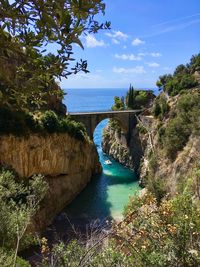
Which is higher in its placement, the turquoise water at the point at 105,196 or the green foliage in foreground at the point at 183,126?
the green foliage in foreground at the point at 183,126

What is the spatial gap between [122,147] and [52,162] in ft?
75.0

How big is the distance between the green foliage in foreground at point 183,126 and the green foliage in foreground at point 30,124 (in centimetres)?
998

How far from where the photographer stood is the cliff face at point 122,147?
153 feet

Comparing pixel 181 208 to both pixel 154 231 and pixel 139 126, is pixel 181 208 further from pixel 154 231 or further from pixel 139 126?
pixel 139 126

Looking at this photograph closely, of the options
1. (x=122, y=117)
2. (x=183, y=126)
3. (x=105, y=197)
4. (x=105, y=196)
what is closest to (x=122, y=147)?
(x=122, y=117)

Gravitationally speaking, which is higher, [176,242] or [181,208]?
[181,208]

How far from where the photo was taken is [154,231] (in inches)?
401

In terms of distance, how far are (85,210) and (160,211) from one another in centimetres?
1990

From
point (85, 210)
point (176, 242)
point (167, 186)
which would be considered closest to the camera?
point (176, 242)

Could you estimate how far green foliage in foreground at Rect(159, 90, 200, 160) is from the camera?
30520 millimetres

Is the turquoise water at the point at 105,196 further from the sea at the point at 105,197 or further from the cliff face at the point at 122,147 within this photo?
the cliff face at the point at 122,147

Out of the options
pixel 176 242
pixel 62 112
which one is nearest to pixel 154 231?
pixel 176 242

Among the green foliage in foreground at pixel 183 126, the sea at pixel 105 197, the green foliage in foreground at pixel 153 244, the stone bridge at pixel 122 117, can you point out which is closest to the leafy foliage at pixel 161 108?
the green foliage in foreground at pixel 183 126

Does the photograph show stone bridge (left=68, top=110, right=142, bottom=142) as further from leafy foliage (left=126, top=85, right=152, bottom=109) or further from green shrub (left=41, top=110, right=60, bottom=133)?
green shrub (left=41, top=110, right=60, bottom=133)
